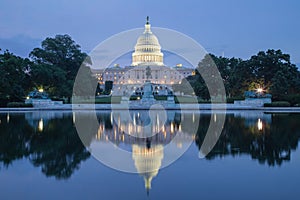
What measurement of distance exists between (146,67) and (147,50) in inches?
209

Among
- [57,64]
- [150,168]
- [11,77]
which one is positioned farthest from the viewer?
[57,64]

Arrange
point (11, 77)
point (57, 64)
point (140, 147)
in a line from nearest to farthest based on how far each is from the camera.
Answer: point (140, 147)
point (11, 77)
point (57, 64)

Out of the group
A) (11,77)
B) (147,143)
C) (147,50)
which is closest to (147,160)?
(147,143)

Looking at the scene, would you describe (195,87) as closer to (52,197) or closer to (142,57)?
(52,197)

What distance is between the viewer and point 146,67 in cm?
10138

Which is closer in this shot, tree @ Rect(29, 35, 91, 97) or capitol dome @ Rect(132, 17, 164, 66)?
tree @ Rect(29, 35, 91, 97)

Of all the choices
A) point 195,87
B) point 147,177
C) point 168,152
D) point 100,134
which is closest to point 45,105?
point 195,87

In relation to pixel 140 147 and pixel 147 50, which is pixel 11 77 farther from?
pixel 147 50

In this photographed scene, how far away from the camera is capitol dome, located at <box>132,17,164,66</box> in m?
103

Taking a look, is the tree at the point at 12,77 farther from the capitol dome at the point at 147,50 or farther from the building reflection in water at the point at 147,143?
the capitol dome at the point at 147,50

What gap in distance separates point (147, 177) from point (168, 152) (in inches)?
108

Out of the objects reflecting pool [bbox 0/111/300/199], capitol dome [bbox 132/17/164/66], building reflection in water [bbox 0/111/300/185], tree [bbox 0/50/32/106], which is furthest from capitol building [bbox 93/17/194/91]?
reflecting pool [bbox 0/111/300/199]

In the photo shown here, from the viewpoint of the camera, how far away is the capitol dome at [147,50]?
102812mm

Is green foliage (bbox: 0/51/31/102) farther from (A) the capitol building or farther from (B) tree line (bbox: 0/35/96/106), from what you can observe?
(A) the capitol building
